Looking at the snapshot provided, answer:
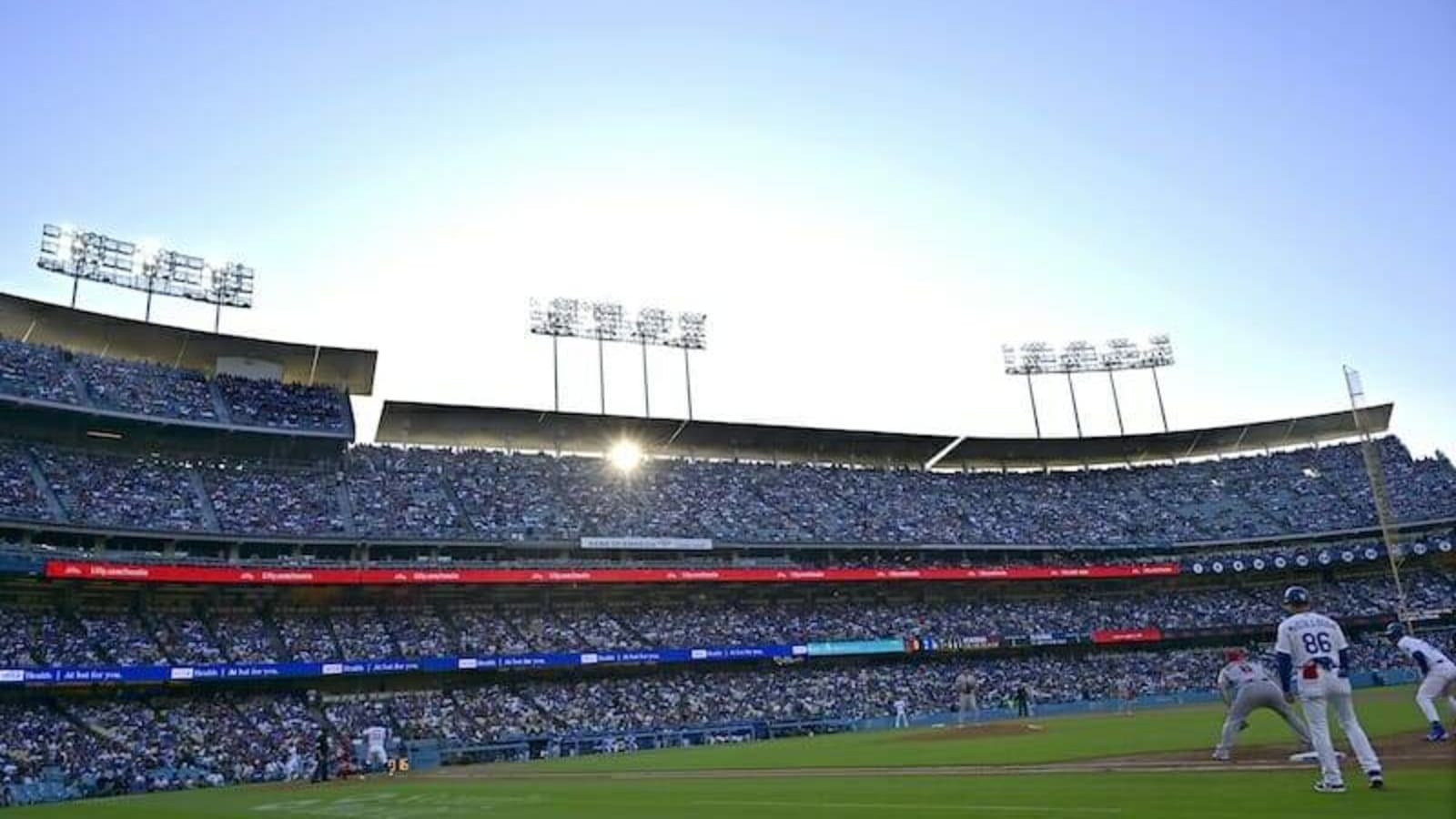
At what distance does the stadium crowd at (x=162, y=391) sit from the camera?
4697cm

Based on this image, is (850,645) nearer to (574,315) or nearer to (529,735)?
(529,735)

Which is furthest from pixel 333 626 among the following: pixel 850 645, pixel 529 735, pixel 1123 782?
pixel 1123 782

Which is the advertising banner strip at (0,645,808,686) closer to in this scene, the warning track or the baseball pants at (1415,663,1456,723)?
the warning track

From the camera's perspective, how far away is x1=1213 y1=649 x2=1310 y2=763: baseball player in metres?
14.6

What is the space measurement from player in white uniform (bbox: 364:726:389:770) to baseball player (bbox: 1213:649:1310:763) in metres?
31.5

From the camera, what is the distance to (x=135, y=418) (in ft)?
159

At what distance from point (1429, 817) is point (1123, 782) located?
19.0 ft

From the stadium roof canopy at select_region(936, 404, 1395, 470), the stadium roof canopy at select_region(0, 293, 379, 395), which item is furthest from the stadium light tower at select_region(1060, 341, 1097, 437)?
the stadium roof canopy at select_region(0, 293, 379, 395)

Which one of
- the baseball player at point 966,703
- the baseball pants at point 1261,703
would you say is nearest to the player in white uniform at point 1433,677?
the baseball pants at point 1261,703

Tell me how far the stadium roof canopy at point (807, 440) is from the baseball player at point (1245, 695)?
51.4 meters

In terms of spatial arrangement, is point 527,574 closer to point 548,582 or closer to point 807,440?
point 548,582

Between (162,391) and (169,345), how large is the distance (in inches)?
177

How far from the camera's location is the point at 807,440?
7375 centimetres

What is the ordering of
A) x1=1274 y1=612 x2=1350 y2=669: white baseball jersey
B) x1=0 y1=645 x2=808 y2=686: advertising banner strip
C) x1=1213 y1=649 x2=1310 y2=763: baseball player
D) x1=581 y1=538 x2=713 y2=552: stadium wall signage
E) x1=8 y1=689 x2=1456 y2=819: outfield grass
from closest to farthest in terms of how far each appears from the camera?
x1=8 y1=689 x2=1456 y2=819: outfield grass, x1=1274 y1=612 x2=1350 y2=669: white baseball jersey, x1=1213 y1=649 x2=1310 y2=763: baseball player, x1=0 y1=645 x2=808 y2=686: advertising banner strip, x1=581 y1=538 x2=713 y2=552: stadium wall signage
